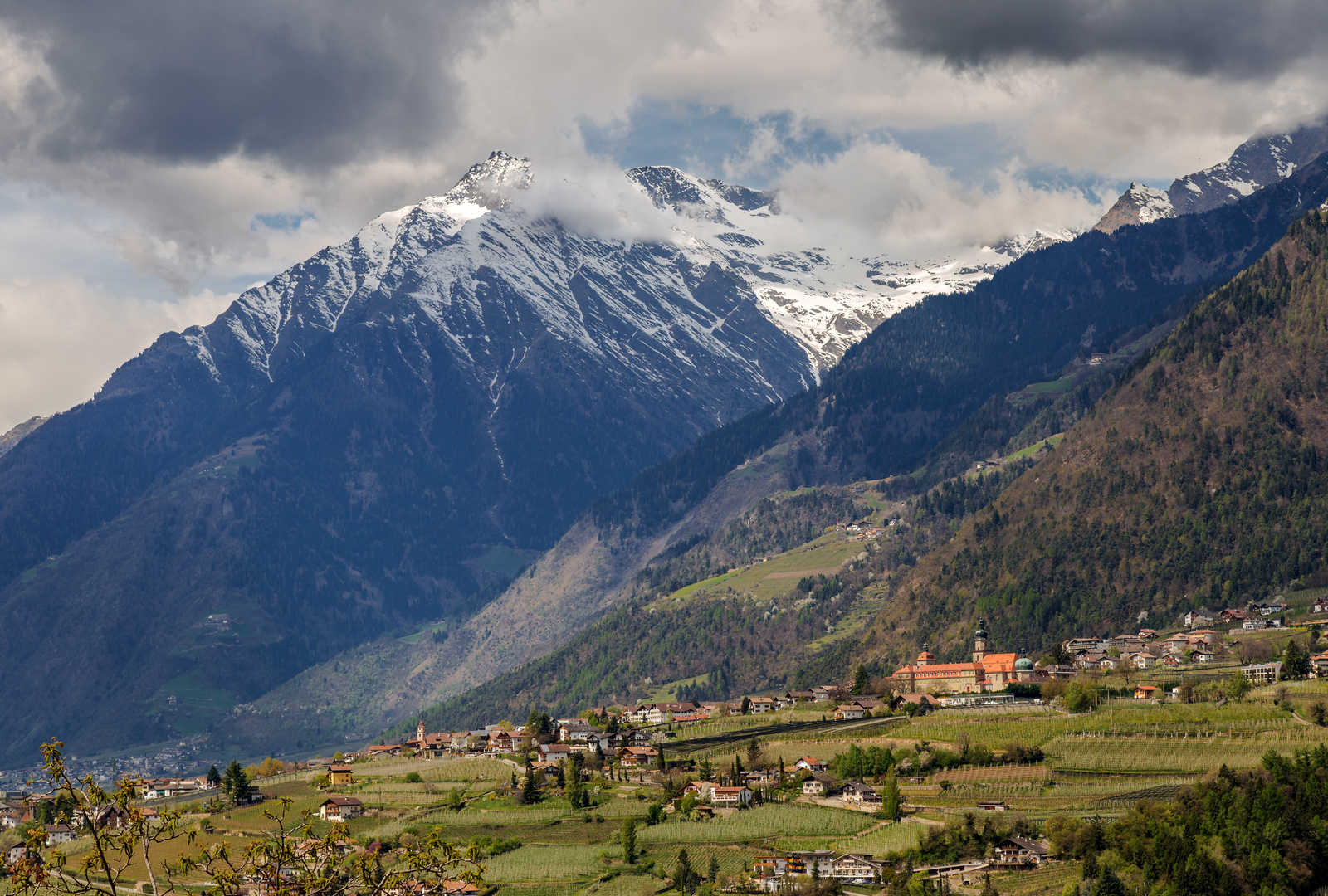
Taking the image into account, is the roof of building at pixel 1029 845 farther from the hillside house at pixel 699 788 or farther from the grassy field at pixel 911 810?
the hillside house at pixel 699 788

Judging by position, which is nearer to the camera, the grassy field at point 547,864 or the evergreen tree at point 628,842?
the grassy field at point 547,864

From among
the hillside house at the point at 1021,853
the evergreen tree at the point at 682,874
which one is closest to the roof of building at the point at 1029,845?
the hillside house at the point at 1021,853

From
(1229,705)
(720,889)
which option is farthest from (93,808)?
(1229,705)

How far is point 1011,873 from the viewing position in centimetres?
14562

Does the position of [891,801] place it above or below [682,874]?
above

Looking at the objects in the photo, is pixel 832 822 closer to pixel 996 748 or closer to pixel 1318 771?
pixel 996 748

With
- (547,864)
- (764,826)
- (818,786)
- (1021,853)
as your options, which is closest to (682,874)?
(547,864)

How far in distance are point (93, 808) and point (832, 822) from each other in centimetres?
13848

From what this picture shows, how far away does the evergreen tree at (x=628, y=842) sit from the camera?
16312cm

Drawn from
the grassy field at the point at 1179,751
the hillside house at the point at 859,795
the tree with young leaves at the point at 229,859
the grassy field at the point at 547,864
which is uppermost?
the tree with young leaves at the point at 229,859

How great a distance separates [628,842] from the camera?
16525 cm

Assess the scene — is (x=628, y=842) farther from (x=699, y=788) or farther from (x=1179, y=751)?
(x=1179, y=751)

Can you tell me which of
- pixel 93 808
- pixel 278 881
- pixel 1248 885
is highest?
pixel 93 808

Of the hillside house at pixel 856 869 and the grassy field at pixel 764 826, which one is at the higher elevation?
the grassy field at pixel 764 826
